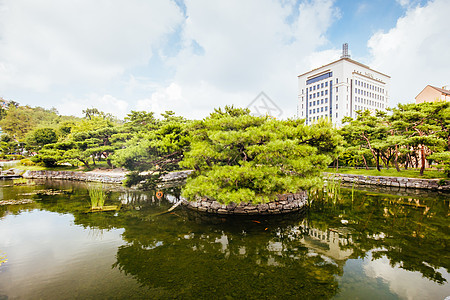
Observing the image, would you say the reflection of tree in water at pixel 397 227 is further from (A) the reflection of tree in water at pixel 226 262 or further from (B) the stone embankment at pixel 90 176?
(B) the stone embankment at pixel 90 176

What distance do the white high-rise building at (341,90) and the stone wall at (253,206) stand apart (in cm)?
3783

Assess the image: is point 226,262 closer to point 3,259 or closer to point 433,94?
point 3,259

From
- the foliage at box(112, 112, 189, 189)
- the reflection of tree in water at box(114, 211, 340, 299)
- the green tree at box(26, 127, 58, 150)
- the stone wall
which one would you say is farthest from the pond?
the green tree at box(26, 127, 58, 150)

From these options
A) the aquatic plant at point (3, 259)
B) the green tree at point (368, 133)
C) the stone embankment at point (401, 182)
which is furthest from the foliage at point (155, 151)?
the green tree at point (368, 133)

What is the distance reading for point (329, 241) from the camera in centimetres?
551

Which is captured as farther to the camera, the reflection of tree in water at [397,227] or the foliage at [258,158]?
the foliage at [258,158]

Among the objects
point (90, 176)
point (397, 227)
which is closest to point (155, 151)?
point (397, 227)

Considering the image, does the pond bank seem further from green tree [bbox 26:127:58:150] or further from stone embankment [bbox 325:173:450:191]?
green tree [bbox 26:127:58:150]

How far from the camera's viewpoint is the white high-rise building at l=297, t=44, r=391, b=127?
144 ft

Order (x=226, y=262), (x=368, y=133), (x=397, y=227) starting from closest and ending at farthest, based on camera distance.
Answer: (x=226, y=262) → (x=397, y=227) → (x=368, y=133)

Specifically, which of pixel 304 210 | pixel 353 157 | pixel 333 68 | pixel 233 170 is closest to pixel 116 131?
pixel 233 170

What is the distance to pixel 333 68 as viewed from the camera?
44969 millimetres

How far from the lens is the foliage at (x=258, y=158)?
647 centimetres

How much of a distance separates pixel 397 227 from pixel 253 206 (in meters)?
4.67
